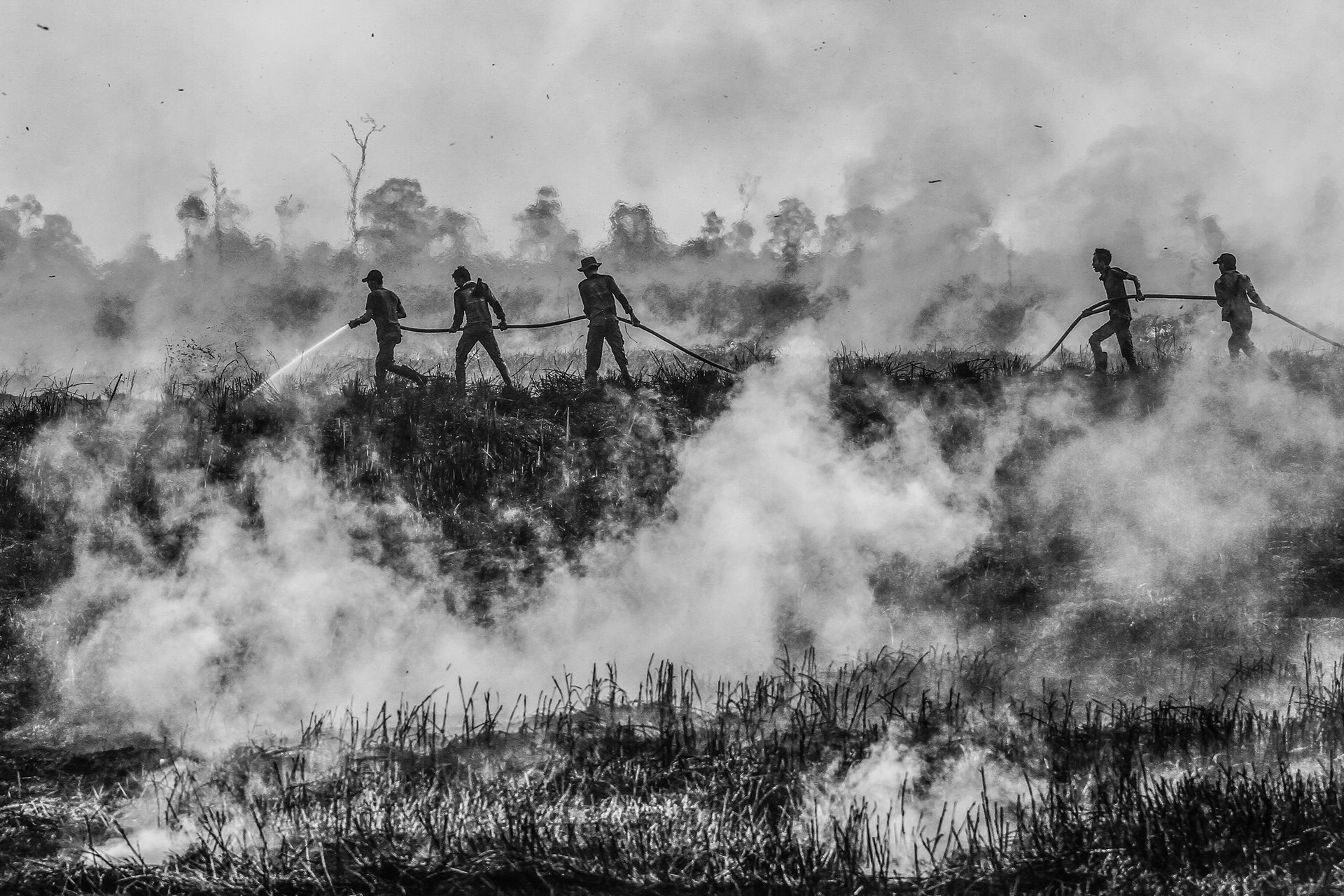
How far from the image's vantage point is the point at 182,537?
8867 mm

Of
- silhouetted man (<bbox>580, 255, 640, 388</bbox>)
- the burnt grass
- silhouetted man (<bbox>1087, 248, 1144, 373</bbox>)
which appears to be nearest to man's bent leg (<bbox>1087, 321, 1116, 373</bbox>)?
silhouetted man (<bbox>1087, 248, 1144, 373</bbox>)

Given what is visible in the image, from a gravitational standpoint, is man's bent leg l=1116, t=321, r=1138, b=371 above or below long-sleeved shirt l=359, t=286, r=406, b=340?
below

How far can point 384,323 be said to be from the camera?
479 inches

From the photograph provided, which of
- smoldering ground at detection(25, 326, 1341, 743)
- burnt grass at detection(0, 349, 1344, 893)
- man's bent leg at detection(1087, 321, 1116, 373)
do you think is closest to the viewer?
burnt grass at detection(0, 349, 1344, 893)

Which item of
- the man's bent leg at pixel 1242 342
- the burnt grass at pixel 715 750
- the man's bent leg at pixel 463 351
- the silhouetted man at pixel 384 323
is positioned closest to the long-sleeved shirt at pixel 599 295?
the man's bent leg at pixel 463 351

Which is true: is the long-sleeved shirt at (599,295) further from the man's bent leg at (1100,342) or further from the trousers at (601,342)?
the man's bent leg at (1100,342)

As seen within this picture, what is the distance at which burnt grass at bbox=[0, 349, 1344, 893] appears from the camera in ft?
Answer: 15.5

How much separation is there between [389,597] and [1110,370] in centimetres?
790

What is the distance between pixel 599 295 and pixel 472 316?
133 cm

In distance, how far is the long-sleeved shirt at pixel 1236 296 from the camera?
1181 cm

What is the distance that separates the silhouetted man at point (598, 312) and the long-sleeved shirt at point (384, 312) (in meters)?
1.91

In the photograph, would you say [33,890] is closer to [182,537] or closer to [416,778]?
[416,778]

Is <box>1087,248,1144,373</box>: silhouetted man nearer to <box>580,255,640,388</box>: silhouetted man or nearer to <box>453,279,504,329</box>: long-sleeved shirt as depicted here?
<box>580,255,640,388</box>: silhouetted man

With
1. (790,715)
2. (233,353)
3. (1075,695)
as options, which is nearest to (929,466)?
(1075,695)
